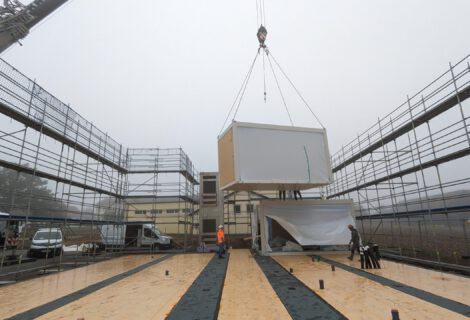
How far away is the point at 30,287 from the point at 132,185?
10877mm

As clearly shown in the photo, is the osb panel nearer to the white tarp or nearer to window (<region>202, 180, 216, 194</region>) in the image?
the white tarp

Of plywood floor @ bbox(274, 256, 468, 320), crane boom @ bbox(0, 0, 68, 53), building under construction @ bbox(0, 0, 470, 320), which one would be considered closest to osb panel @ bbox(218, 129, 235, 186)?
building under construction @ bbox(0, 0, 470, 320)

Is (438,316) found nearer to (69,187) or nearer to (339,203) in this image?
(339,203)

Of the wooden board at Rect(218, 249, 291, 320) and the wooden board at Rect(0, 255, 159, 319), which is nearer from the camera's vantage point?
the wooden board at Rect(218, 249, 291, 320)

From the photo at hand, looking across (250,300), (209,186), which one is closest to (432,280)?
(250,300)

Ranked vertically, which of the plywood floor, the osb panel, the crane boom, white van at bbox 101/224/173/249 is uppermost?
the crane boom

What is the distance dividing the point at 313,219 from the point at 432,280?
20.8 feet

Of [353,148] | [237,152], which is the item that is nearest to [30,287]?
[237,152]

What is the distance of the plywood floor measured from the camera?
419 centimetres

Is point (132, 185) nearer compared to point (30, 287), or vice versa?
point (30, 287)

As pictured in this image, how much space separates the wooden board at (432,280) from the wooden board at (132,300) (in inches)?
198

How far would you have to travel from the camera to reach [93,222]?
12.4 meters

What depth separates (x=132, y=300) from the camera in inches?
211

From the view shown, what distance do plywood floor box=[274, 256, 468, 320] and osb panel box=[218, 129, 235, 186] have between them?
Answer: 16.1 feet
